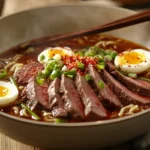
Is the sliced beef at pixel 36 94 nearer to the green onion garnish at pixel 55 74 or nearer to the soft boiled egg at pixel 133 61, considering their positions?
the green onion garnish at pixel 55 74

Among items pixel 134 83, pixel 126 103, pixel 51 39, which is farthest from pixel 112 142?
pixel 51 39

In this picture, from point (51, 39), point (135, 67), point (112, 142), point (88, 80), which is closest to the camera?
point (112, 142)

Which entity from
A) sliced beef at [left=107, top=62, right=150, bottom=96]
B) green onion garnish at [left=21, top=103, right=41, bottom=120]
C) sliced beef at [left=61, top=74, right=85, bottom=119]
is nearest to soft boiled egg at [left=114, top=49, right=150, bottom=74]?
sliced beef at [left=107, top=62, right=150, bottom=96]

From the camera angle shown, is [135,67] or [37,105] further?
[135,67]

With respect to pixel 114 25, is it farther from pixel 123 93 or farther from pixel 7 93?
pixel 7 93

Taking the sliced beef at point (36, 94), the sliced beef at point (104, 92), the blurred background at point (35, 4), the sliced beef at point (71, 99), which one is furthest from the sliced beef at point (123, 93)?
the blurred background at point (35, 4)

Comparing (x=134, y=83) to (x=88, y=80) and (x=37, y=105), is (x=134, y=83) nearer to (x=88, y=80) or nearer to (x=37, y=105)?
(x=88, y=80)
